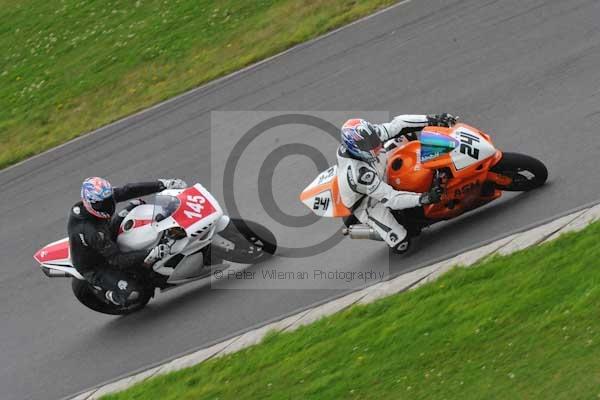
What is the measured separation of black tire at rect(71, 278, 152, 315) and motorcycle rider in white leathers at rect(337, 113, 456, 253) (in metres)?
2.83

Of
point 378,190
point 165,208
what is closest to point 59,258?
point 165,208

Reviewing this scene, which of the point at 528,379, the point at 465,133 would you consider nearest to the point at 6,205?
the point at 465,133

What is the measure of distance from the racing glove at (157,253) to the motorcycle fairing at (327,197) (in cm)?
164

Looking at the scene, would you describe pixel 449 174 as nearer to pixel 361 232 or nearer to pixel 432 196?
pixel 432 196

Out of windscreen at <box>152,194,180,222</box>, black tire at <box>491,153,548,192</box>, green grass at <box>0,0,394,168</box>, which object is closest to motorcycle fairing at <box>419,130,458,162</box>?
black tire at <box>491,153,548,192</box>

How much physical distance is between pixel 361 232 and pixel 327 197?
52 cm

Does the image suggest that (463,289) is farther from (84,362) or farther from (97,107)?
(97,107)

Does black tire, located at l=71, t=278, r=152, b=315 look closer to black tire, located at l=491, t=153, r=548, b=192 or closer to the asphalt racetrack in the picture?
the asphalt racetrack

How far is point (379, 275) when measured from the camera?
10.3m

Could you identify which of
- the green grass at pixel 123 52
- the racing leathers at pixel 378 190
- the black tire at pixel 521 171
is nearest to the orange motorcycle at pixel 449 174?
the black tire at pixel 521 171

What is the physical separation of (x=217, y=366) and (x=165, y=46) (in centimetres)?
1110

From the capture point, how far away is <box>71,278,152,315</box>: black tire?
37.7 feet

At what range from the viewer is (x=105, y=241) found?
426 inches

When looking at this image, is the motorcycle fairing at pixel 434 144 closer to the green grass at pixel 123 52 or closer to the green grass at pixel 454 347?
the green grass at pixel 454 347
